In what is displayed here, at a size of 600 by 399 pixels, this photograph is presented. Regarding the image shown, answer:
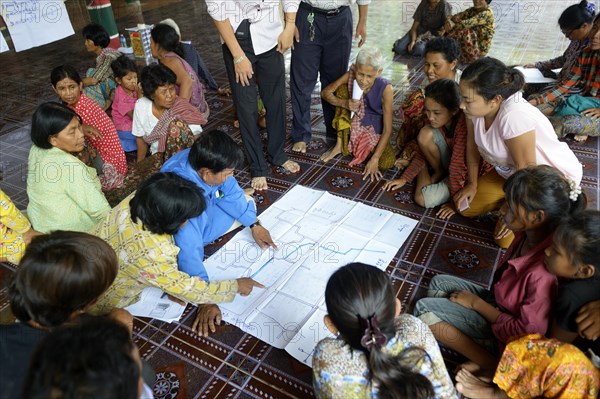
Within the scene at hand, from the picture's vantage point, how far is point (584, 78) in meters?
2.70

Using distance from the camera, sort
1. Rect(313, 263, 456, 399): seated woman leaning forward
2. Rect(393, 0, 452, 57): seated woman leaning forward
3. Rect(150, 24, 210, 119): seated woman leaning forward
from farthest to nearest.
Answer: Rect(393, 0, 452, 57): seated woman leaning forward < Rect(150, 24, 210, 119): seated woman leaning forward < Rect(313, 263, 456, 399): seated woman leaning forward

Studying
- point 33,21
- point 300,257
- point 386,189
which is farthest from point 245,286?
point 33,21

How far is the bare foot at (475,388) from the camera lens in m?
1.25

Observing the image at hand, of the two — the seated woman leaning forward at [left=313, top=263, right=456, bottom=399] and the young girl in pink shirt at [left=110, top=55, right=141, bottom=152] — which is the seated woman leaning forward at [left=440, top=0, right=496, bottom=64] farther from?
the seated woman leaning forward at [left=313, top=263, right=456, bottom=399]

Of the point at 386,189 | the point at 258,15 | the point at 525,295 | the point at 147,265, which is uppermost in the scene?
the point at 258,15

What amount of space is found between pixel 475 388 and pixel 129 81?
103 inches

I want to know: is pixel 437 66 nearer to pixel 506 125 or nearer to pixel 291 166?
pixel 506 125

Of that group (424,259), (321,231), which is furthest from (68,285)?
(424,259)

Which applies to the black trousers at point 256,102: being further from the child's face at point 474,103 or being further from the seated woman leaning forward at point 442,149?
the child's face at point 474,103

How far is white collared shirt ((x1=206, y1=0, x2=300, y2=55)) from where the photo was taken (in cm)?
197

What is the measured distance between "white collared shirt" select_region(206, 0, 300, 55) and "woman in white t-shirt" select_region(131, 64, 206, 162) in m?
0.60

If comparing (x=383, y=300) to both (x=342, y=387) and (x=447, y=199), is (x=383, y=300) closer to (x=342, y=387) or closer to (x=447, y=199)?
(x=342, y=387)

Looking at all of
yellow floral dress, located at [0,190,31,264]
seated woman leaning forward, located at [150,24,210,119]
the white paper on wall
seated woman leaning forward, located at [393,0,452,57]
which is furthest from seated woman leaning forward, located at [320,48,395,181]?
the white paper on wall

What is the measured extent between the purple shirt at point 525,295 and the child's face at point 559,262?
0.05 metres
